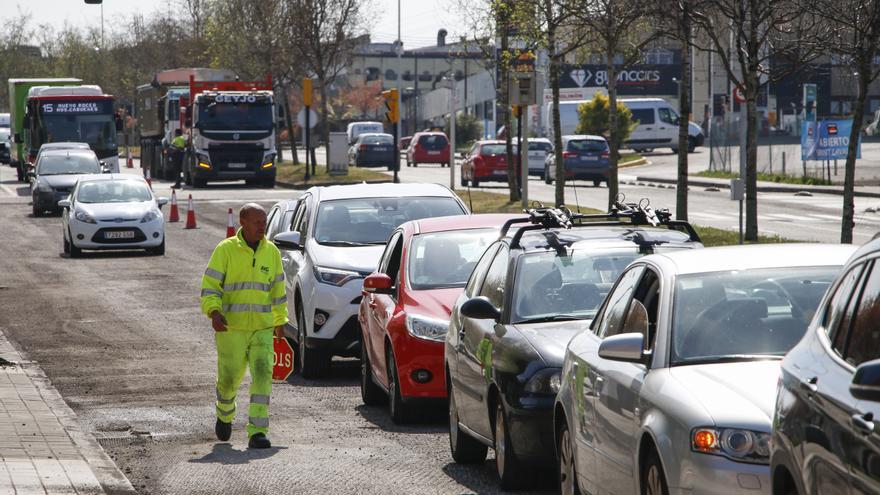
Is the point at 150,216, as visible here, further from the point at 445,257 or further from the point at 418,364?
the point at 418,364

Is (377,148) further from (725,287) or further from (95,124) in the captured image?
(725,287)

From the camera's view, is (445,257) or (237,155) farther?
(237,155)

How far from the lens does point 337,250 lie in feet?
49.4

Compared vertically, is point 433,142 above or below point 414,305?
above

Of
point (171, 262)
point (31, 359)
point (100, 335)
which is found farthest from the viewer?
point (171, 262)

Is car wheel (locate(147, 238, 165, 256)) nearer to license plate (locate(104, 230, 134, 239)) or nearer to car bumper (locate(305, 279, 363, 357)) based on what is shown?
license plate (locate(104, 230, 134, 239))

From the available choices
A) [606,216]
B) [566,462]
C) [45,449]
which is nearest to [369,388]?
[45,449]

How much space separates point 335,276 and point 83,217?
16.1 metres

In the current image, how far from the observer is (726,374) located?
21.3ft

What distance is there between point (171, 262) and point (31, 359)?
40.6 feet

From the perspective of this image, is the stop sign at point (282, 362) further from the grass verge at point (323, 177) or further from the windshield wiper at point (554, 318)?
the grass verge at point (323, 177)

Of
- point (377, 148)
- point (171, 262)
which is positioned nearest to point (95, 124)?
point (377, 148)

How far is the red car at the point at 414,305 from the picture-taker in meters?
11.5

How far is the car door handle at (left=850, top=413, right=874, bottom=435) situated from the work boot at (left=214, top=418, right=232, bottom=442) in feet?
23.1
